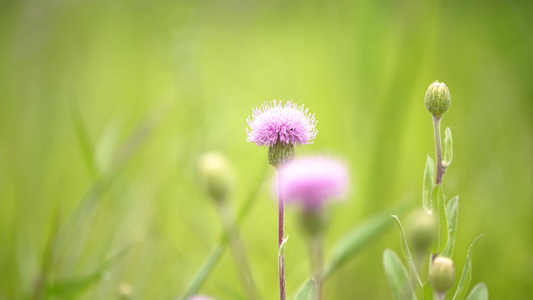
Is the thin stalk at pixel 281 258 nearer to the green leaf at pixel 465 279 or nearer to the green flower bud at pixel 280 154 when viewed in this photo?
the green flower bud at pixel 280 154

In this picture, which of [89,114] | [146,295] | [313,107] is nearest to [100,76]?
[89,114]

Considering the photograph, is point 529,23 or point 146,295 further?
point 529,23

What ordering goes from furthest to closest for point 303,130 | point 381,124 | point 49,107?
point 49,107, point 381,124, point 303,130

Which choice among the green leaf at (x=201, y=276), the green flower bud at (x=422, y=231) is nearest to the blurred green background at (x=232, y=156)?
the green leaf at (x=201, y=276)

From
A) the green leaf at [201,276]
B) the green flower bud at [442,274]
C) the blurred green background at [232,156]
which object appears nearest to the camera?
the green flower bud at [442,274]

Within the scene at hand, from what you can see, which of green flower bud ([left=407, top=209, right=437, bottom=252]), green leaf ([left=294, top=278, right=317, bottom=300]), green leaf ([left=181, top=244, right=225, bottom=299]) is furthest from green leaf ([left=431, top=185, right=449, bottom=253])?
green leaf ([left=181, top=244, right=225, bottom=299])

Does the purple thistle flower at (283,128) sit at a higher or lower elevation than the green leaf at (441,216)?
higher

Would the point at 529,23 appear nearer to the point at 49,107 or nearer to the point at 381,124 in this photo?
the point at 381,124
